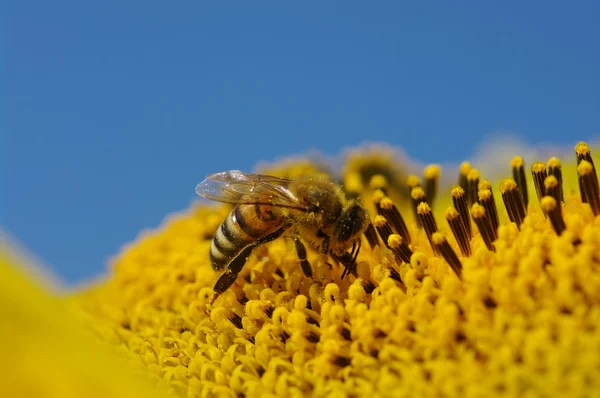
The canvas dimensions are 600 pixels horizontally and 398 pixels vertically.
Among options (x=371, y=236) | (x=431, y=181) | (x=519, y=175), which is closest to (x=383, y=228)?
(x=371, y=236)

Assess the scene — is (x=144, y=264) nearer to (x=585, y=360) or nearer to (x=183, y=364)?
(x=183, y=364)

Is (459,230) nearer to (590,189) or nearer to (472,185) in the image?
(590,189)

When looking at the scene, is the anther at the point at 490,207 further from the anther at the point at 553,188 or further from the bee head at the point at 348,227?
the bee head at the point at 348,227

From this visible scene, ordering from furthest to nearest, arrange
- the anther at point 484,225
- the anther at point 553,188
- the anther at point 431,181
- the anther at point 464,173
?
1. the anther at point 431,181
2. the anther at point 464,173
3. the anther at point 553,188
4. the anther at point 484,225

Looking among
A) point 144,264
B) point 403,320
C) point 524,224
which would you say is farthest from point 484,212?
point 144,264

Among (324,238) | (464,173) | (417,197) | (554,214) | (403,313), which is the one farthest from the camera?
(464,173)

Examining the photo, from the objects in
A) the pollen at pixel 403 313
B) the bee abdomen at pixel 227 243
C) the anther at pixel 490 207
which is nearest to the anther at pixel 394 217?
the pollen at pixel 403 313

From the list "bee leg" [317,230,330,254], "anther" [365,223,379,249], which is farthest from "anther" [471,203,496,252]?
"bee leg" [317,230,330,254]

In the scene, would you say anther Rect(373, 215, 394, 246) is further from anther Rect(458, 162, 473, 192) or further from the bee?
anther Rect(458, 162, 473, 192)

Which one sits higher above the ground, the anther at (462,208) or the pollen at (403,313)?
the anther at (462,208)
